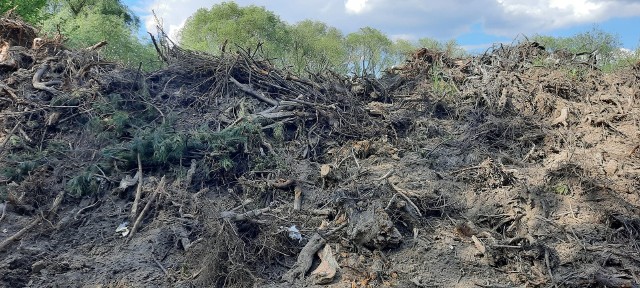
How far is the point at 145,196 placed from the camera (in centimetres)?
559

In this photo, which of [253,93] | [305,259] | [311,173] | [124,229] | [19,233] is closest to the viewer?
[305,259]

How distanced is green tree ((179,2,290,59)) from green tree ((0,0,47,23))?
6716 mm

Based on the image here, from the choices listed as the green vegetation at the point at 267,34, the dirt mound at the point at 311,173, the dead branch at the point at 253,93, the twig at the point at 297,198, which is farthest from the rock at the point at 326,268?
the green vegetation at the point at 267,34

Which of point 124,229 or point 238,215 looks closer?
point 238,215

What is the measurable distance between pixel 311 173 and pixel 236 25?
2054 cm

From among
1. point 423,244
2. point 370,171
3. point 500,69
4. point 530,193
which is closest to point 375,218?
point 423,244

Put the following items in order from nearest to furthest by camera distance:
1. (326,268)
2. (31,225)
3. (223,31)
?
(326,268) < (31,225) < (223,31)

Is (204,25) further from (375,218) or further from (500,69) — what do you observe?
(375,218)

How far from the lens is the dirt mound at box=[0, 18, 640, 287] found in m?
4.57

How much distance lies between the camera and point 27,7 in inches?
708

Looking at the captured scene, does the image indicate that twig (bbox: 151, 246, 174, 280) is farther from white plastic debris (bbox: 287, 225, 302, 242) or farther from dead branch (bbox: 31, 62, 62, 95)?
dead branch (bbox: 31, 62, 62, 95)

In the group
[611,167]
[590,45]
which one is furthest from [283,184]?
[590,45]

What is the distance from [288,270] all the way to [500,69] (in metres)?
5.65

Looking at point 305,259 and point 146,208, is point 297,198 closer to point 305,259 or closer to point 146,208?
point 305,259
